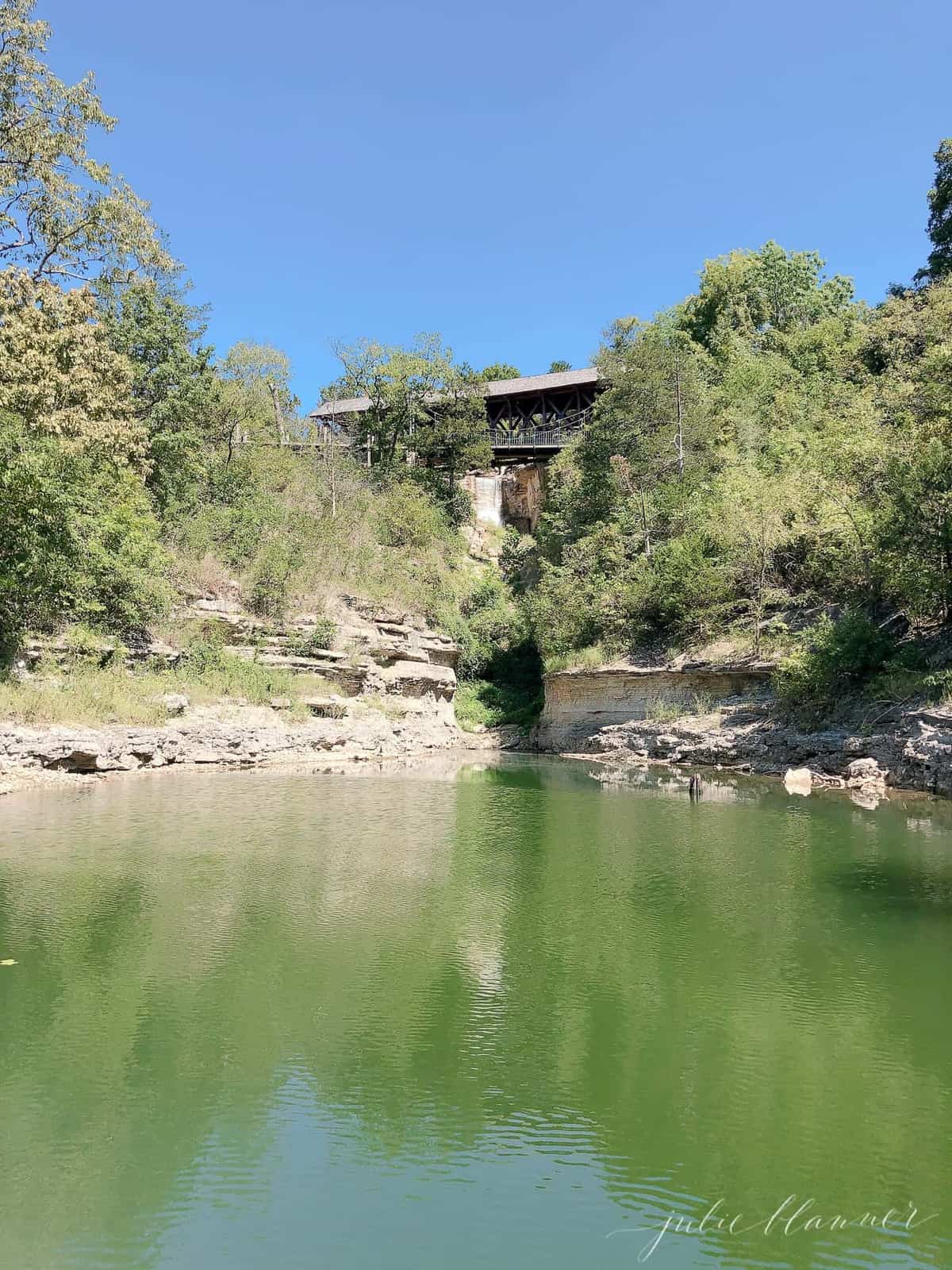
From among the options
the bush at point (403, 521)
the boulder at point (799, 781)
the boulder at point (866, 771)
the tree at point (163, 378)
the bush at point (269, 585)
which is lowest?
the boulder at point (799, 781)

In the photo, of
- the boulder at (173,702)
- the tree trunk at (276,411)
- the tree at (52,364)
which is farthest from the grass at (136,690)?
the tree trunk at (276,411)

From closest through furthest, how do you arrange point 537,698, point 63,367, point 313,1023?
point 313,1023 → point 63,367 → point 537,698

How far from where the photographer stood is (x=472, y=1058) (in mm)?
5809

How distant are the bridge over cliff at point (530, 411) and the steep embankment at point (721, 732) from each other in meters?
19.4

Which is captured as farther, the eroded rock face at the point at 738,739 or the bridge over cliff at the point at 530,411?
the bridge over cliff at the point at 530,411

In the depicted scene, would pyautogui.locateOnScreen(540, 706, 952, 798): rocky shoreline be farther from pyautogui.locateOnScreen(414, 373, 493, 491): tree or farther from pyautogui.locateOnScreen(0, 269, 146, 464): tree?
pyautogui.locateOnScreen(414, 373, 493, 491): tree

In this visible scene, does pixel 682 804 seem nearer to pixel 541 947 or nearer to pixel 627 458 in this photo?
pixel 541 947

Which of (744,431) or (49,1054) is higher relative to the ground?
(744,431)

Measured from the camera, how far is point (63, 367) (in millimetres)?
20719

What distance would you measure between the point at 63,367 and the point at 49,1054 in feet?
63.5

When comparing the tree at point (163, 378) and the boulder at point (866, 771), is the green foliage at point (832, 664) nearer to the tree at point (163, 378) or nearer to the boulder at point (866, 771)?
the boulder at point (866, 771)

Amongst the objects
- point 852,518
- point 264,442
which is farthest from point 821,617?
point 264,442

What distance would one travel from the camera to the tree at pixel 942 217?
114ft

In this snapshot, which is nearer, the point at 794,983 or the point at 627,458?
the point at 794,983
